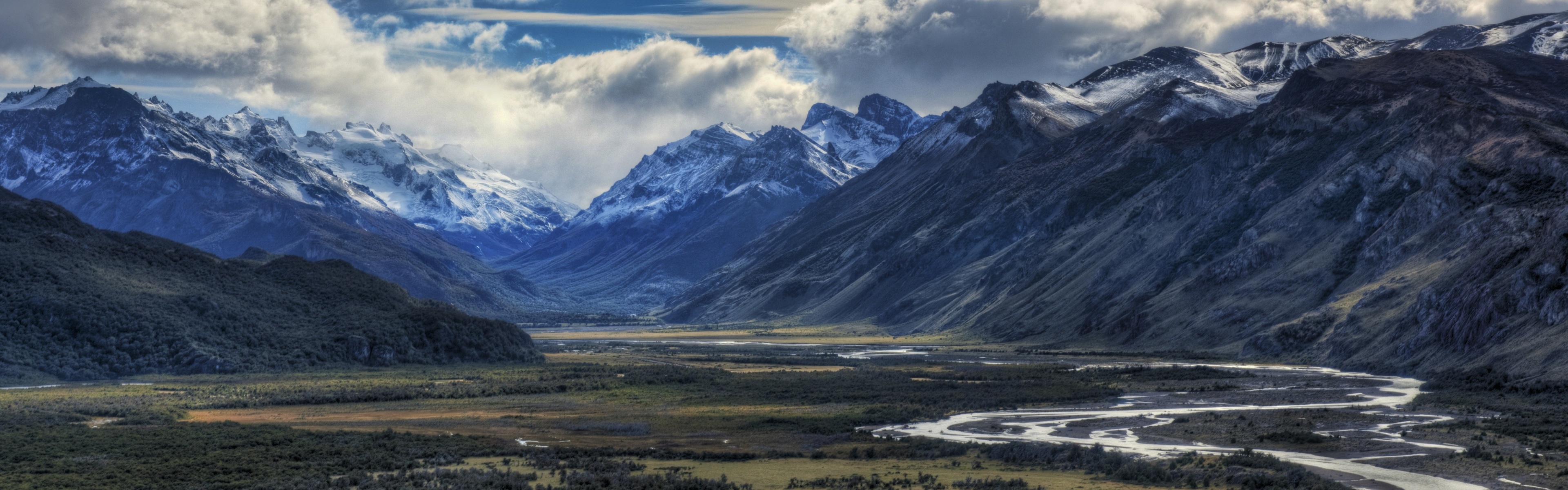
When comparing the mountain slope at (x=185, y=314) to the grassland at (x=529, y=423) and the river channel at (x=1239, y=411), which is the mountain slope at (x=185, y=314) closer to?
the grassland at (x=529, y=423)

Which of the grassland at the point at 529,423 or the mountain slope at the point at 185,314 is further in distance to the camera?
the mountain slope at the point at 185,314

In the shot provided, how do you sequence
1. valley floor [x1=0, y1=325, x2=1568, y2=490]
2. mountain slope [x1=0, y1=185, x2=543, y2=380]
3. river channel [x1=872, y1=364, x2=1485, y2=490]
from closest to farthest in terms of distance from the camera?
river channel [x1=872, y1=364, x2=1485, y2=490] < valley floor [x1=0, y1=325, x2=1568, y2=490] < mountain slope [x1=0, y1=185, x2=543, y2=380]

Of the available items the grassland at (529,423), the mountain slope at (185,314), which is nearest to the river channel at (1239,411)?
the grassland at (529,423)

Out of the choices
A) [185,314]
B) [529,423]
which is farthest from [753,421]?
[185,314]

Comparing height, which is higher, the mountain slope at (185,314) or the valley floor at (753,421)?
the mountain slope at (185,314)

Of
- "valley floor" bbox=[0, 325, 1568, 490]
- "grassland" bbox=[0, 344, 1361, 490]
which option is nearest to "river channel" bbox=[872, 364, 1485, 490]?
"valley floor" bbox=[0, 325, 1568, 490]

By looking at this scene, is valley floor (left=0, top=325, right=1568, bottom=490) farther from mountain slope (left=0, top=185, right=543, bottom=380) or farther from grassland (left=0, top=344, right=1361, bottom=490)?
mountain slope (left=0, top=185, right=543, bottom=380)

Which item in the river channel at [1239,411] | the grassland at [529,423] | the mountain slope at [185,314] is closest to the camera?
the river channel at [1239,411]

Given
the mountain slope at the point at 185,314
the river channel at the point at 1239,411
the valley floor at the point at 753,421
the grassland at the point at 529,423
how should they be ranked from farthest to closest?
1. the mountain slope at the point at 185,314
2. the grassland at the point at 529,423
3. the valley floor at the point at 753,421
4. the river channel at the point at 1239,411

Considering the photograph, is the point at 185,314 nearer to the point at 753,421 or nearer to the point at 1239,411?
the point at 753,421
